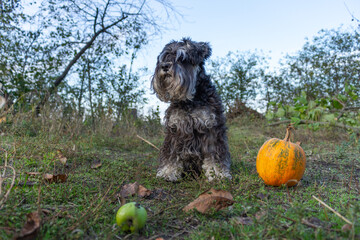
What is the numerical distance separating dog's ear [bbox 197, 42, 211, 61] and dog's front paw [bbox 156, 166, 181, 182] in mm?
1606

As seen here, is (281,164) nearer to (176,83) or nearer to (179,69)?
(176,83)

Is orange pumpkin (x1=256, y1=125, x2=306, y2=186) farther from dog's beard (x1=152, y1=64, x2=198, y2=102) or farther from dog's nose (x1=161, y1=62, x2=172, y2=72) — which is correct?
dog's nose (x1=161, y1=62, x2=172, y2=72)

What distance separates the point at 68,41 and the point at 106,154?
593cm

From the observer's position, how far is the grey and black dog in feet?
11.4

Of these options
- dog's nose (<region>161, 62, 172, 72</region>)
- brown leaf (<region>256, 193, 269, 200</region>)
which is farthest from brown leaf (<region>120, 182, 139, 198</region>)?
dog's nose (<region>161, 62, 172, 72</region>)

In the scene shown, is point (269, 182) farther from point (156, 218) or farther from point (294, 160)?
point (156, 218)

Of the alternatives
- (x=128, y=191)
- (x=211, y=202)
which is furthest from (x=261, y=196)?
(x=128, y=191)

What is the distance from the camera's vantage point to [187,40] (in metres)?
3.65

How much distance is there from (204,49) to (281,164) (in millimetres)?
1857

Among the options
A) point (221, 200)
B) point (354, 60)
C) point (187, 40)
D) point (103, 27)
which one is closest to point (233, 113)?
point (354, 60)

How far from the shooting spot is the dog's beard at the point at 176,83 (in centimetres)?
342

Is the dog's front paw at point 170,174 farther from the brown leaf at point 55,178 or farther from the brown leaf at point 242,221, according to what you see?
the brown leaf at point 242,221

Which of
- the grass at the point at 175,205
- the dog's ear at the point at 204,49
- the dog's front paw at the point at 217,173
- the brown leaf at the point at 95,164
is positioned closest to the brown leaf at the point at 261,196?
the grass at the point at 175,205

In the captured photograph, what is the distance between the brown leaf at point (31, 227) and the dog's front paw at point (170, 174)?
2.06 metres
